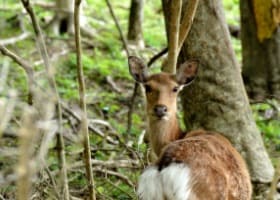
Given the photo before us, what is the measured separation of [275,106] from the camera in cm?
807

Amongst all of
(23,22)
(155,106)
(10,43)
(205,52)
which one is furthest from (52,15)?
(155,106)

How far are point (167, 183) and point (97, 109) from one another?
538cm

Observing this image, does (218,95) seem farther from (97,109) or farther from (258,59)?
(97,109)

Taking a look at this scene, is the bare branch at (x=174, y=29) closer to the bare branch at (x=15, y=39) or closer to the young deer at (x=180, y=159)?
the young deer at (x=180, y=159)

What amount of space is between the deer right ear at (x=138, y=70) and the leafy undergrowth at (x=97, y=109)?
22.6 inches

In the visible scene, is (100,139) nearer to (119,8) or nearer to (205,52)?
(205,52)

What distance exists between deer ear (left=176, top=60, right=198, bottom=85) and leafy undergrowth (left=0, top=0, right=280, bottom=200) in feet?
2.12

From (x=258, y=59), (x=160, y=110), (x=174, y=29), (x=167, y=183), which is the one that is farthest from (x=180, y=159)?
(x=258, y=59)

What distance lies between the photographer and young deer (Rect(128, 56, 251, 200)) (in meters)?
4.05

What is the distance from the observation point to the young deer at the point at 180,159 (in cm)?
405

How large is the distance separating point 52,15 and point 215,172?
9.40m

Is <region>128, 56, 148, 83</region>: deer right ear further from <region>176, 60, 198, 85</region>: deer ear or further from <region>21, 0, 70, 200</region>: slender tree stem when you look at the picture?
<region>21, 0, 70, 200</region>: slender tree stem

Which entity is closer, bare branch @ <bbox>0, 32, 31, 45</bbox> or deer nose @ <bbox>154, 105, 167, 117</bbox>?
deer nose @ <bbox>154, 105, 167, 117</bbox>

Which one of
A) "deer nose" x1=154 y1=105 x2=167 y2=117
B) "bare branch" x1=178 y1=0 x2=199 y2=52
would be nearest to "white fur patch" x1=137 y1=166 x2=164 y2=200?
"deer nose" x1=154 y1=105 x2=167 y2=117
